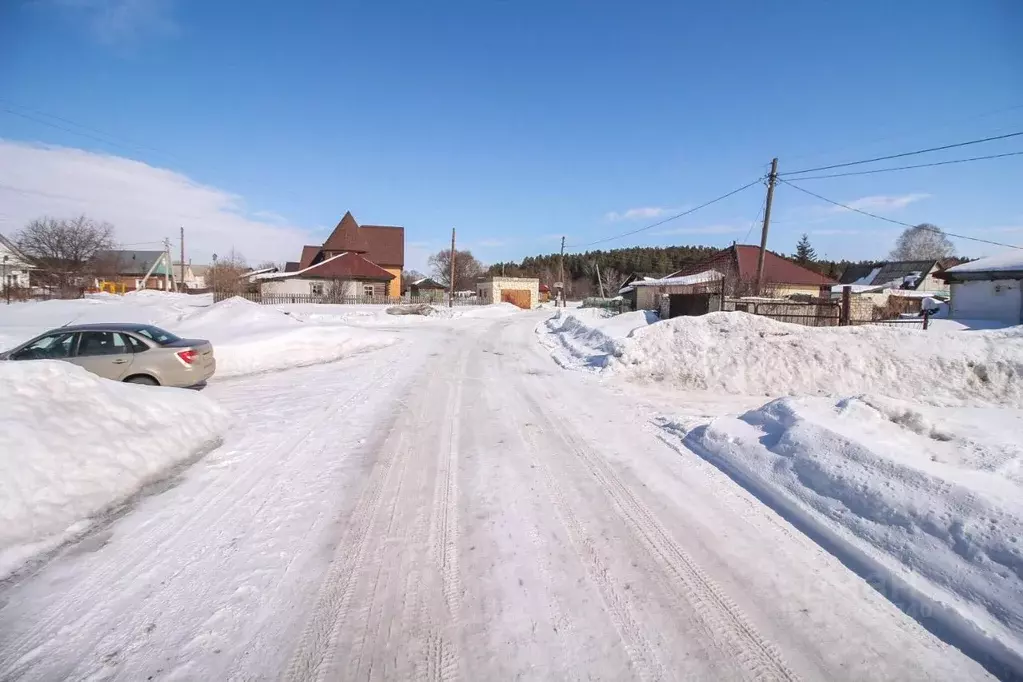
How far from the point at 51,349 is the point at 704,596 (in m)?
10.9

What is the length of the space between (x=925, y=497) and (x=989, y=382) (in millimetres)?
9498

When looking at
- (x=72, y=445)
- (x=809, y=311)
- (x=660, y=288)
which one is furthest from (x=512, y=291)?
(x=72, y=445)

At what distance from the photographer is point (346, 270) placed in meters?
51.4

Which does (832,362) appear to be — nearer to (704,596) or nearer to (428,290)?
(704,596)

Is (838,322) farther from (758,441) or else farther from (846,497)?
(846,497)

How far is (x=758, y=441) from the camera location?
644 cm

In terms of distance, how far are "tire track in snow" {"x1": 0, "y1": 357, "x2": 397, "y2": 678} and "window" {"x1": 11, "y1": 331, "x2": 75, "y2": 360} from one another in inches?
187

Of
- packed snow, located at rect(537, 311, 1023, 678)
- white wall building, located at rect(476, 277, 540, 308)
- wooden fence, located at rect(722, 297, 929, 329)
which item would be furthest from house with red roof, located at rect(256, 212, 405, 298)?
packed snow, located at rect(537, 311, 1023, 678)

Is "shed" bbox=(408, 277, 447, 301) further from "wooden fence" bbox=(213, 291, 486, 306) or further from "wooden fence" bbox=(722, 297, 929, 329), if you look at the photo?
"wooden fence" bbox=(722, 297, 929, 329)

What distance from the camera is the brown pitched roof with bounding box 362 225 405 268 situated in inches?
2466

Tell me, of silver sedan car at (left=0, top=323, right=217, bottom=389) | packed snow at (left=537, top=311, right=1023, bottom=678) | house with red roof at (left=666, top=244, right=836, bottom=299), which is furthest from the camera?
house with red roof at (left=666, top=244, right=836, bottom=299)

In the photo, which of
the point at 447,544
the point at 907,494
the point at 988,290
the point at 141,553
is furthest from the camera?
the point at 988,290

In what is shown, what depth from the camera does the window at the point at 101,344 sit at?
8836 millimetres

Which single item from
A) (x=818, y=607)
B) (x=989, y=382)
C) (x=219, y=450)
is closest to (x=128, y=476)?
(x=219, y=450)
